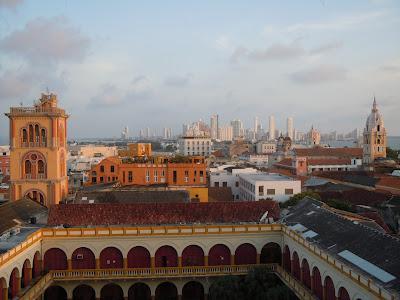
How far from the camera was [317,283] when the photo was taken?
26.3 meters

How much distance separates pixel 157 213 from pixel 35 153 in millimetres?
12492

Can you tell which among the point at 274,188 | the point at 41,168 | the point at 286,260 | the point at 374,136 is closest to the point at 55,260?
the point at 41,168

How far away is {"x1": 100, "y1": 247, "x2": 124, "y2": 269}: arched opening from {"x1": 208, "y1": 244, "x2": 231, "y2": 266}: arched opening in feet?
20.6

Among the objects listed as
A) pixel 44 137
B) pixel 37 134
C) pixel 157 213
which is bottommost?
pixel 157 213

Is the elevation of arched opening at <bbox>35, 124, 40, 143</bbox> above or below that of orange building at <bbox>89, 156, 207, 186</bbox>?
above

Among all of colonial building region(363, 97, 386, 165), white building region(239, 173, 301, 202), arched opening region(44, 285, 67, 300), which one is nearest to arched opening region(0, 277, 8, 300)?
arched opening region(44, 285, 67, 300)

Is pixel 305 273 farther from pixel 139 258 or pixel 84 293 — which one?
pixel 84 293

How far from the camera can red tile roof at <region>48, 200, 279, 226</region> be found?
35.1m

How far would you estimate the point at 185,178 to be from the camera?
60.8m

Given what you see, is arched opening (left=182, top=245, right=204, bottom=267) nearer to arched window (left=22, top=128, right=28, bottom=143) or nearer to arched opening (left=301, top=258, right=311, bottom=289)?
arched opening (left=301, top=258, right=311, bottom=289)

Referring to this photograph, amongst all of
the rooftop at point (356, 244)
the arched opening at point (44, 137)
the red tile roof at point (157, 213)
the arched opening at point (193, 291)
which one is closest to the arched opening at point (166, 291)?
the arched opening at point (193, 291)

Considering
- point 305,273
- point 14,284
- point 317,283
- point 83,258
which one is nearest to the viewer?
point 317,283

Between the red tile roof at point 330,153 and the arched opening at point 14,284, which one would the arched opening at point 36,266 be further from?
the red tile roof at point 330,153

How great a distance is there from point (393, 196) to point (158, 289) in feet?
107
